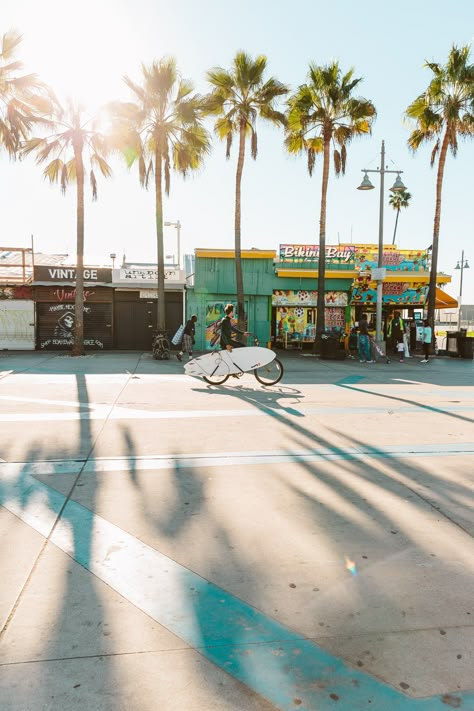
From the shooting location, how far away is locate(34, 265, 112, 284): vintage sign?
74.6 ft

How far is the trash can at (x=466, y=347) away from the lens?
2050 cm

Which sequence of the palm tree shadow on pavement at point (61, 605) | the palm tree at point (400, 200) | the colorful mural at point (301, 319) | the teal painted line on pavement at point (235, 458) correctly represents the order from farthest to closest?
1. the palm tree at point (400, 200)
2. the colorful mural at point (301, 319)
3. the teal painted line on pavement at point (235, 458)
4. the palm tree shadow on pavement at point (61, 605)

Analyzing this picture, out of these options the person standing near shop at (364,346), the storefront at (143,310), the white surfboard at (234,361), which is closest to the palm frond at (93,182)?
the storefront at (143,310)

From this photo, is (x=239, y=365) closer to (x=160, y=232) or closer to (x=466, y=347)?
(x=160, y=232)

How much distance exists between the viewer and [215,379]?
1261 cm

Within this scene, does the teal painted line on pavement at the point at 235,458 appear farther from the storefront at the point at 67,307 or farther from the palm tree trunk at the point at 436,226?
the storefront at the point at 67,307

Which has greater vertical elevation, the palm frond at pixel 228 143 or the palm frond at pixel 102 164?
the palm frond at pixel 228 143

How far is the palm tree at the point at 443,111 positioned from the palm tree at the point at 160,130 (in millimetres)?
8979

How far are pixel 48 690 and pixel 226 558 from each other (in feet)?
4.56

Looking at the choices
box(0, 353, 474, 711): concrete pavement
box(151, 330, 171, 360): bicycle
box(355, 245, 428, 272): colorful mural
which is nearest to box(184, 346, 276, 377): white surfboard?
box(0, 353, 474, 711): concrete pavement

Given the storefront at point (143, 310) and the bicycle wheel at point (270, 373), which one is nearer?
the bicycle wheel at point (270, 373)

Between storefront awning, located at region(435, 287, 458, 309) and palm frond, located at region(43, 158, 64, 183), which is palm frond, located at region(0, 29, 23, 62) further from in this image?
storefront awning, located at region(435, 287, 458, 309)

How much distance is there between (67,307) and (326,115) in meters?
14.0

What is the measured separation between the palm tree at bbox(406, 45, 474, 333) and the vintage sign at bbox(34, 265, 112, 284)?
14.4 meters
